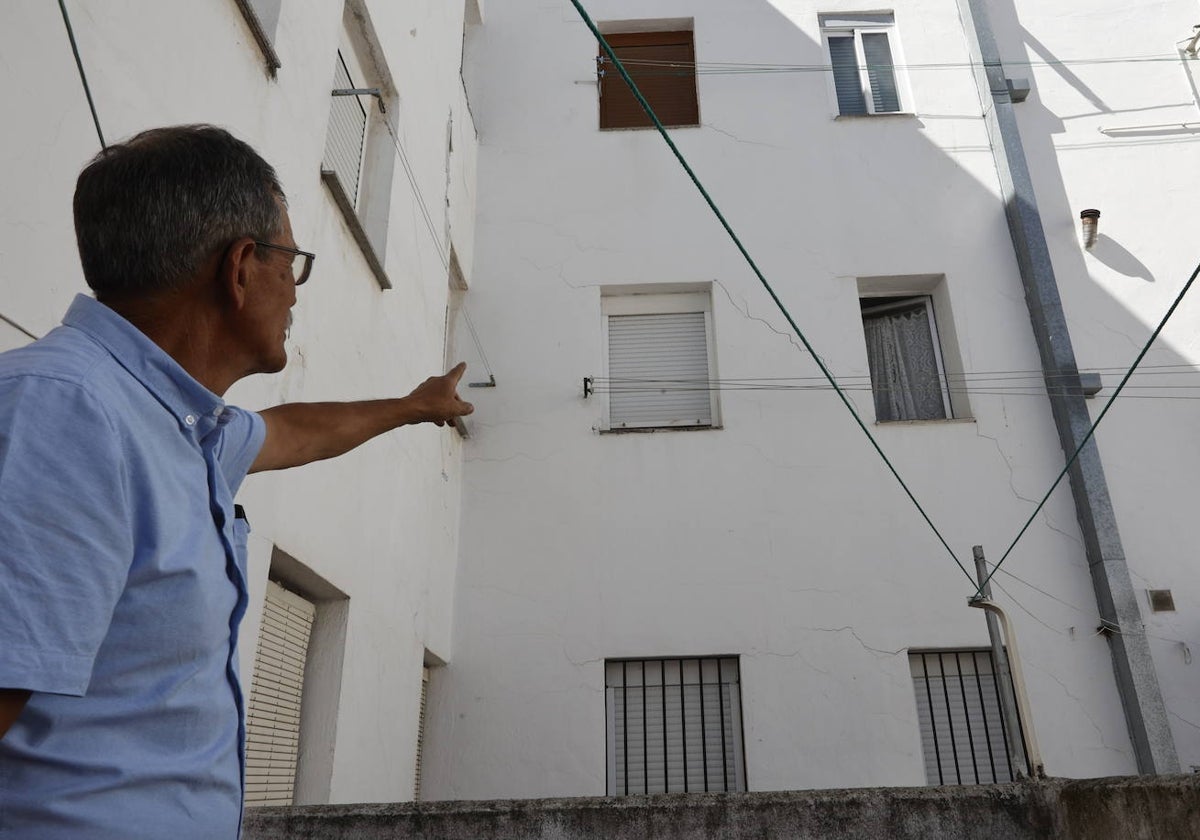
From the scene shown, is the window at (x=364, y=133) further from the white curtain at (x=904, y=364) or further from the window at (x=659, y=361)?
the white curtain at (x=904, y=364)

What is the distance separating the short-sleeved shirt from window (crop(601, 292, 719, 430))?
5441mm

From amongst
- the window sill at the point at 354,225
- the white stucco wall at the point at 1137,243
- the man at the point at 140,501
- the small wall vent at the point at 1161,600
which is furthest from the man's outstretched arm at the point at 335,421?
the small wall vent at the point at 1161,600

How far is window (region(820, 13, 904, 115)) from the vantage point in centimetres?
743

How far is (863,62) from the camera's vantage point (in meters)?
7.54

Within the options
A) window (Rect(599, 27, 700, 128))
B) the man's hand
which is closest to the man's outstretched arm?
the man's hand

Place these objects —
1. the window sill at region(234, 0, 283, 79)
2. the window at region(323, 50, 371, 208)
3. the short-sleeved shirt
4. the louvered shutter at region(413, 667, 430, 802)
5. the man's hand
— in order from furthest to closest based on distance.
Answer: the louvered shutter at region(413, 667, 430, 802)
the window at region(323, 50, 371, 208)
the window sill at region(234, 0, 283, 79)
the man's hand
the short-sleeved shirt

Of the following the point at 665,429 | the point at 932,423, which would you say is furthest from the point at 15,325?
the point at 932,423

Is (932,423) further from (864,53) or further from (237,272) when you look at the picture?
(237,272)

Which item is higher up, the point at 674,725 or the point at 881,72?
the point at 881,72

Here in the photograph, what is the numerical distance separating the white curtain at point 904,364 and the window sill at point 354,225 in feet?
11.5

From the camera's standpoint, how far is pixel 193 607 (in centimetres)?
96

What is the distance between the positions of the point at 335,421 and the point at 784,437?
4957 mm

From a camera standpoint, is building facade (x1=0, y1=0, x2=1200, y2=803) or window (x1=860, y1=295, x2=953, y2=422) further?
window (x1=860, y1=295, x2=953, y2=422)

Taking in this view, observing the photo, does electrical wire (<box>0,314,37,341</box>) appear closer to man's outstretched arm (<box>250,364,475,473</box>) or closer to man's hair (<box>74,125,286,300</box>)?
man's outstretched arm (<box>250,364,475,473</box>)
